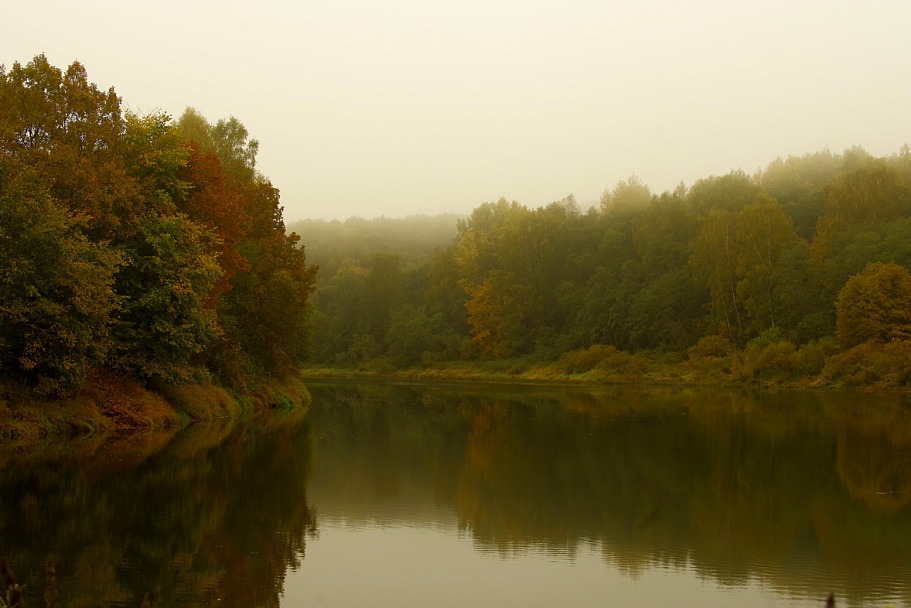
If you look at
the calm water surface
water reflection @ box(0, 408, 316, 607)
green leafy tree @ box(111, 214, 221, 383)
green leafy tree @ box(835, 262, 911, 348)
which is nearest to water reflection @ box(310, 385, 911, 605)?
the calm water surface

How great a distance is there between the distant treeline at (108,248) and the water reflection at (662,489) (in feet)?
22.2

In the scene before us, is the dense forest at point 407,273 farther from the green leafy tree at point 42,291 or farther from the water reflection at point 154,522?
the water reflection at point 154,522

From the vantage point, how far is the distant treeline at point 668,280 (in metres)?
72.5

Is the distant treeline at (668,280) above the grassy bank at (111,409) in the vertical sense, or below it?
above

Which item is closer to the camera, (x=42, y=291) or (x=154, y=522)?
(x=154, y=522)

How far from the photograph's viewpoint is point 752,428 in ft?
106

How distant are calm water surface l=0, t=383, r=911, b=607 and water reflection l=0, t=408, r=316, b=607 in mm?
52

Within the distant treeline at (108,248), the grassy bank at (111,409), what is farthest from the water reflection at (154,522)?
the distant treeline at (108,248)

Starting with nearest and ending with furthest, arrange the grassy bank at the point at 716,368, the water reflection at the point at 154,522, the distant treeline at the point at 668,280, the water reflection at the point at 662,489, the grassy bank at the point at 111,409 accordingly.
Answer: the water reflection at the point at 154,522 → the water reflection at the point at 662,489 → the grassy bank at the point at 111,409 → the grassy bank at the point at 716,368 → the distant treeline at the point at 668,280

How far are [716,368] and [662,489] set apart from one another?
187 feet

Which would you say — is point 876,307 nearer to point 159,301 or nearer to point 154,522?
point 159,301

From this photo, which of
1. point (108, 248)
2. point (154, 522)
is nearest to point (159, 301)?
point (108, 248)

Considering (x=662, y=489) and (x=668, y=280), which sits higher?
(x=668, y=280)

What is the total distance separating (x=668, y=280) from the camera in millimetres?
90812
